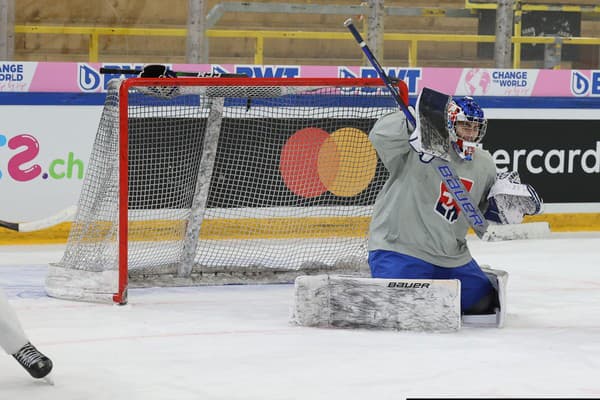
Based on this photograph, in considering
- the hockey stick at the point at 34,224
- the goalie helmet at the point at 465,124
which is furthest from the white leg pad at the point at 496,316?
the hockey stick at the point at 34,224

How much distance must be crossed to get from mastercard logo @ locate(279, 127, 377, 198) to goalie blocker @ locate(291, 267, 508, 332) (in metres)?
1.92

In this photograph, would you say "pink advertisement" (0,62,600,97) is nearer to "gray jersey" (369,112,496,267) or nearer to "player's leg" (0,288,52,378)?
"gray jersey" (369,112,496,267)

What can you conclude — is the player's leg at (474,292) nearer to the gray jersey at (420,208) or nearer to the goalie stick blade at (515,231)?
the gray jersey at (420,208)

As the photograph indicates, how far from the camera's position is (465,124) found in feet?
16.4

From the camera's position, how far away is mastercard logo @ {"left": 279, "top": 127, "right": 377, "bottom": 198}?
22.6ft

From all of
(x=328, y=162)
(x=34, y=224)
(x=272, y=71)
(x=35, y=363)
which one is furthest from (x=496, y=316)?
(x=272, y=71)

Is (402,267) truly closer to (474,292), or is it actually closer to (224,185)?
(474,292)

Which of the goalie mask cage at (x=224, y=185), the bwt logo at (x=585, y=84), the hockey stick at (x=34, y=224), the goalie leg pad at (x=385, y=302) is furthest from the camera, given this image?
the bwt logo at (x=585, y=84)

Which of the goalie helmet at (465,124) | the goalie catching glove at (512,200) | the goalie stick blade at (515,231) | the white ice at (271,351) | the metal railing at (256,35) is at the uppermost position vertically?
the metal railing at (256,35)

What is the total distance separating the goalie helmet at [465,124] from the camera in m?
4.96

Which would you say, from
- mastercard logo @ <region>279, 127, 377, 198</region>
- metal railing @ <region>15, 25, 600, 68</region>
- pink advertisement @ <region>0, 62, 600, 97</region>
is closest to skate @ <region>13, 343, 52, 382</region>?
mastercard logo @ <region>279, 127, 377, 198</region>

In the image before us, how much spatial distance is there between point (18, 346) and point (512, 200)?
2.16 metres

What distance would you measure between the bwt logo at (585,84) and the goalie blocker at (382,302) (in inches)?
159

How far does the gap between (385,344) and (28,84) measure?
3656 mm
